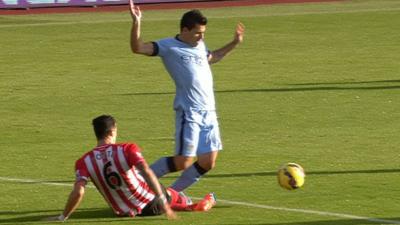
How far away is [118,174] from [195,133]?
1.06m

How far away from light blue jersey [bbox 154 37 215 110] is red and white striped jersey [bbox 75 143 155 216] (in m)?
0.93

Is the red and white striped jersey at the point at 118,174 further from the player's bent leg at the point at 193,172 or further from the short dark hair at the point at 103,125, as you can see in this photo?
the player's bent leg at the point at 193,172

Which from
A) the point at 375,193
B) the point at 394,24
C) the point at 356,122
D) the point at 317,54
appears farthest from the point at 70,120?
the point at 394,24

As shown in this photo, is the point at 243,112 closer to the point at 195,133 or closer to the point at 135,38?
the point at 195,133

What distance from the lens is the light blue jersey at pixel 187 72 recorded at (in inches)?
513

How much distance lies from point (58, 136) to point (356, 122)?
15.3ft

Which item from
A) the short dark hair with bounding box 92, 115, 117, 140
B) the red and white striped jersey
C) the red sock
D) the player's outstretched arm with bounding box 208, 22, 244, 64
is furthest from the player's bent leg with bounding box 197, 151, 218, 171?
the short dark hair with bounding box 92, 115, 117, 140

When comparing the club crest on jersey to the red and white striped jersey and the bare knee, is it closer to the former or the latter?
the bare knee

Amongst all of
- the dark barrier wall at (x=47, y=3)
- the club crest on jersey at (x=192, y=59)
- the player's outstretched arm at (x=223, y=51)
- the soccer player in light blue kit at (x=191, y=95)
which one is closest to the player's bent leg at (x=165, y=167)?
the soccer player in light blue kit at (x=191, y=95)

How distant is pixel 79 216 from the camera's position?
12.9m

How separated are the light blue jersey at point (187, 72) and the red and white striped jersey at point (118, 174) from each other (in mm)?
930

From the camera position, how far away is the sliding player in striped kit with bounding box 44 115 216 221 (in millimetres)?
12078

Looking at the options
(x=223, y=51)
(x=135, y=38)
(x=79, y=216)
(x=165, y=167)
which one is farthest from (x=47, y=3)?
(x=135, y=38)

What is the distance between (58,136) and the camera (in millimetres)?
18922
